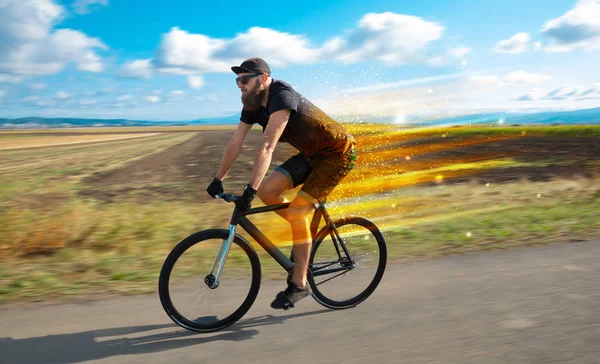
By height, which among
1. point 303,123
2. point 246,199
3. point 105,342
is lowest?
point 105,342

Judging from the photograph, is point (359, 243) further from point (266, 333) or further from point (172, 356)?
point (172, 356)

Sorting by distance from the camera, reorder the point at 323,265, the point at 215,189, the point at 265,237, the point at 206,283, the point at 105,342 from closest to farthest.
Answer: the point at 105,342
the point at 215,189
the point at 206,283
the point at 265,237
the point at 323,265

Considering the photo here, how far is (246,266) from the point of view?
441 centimetres

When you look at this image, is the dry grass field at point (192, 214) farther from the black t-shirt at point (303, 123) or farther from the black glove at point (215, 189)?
the black t-shirt at point (303, 123)

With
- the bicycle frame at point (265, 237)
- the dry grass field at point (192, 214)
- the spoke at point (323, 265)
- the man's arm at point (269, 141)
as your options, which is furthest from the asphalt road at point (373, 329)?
the man's arm at point (269, 141)

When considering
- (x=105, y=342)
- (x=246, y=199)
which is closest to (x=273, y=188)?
(x=246, y=199)

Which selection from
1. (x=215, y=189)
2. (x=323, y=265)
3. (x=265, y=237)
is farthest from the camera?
(x=323, y=265)

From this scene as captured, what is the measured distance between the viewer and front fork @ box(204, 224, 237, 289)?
13.7 feet

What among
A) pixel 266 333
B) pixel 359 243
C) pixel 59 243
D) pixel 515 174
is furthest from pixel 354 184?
pixel 266 333

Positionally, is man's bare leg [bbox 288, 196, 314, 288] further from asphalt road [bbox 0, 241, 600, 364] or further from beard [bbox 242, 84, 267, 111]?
beard [bbox 242, 84, 267, 111]

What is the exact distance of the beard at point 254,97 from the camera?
4.06 meters

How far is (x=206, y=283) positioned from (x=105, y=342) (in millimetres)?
839

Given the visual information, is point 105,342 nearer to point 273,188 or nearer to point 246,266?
point 246,266

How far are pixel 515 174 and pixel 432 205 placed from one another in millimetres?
6370
